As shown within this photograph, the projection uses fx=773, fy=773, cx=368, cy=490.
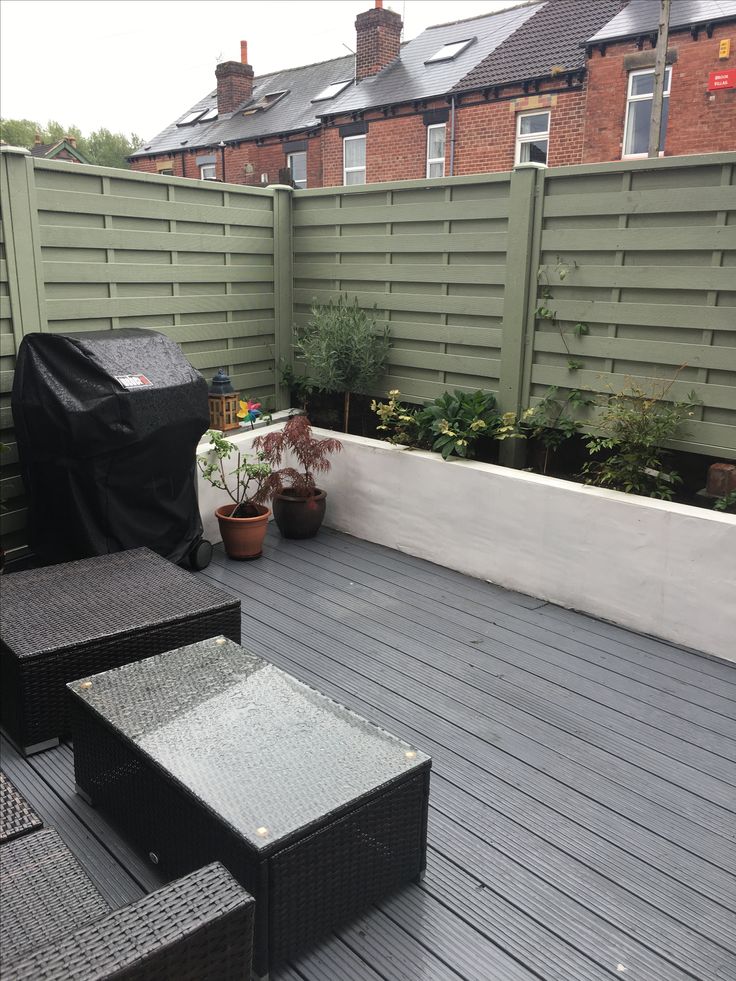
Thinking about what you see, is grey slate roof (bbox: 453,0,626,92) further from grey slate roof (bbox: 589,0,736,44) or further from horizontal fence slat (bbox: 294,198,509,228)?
horizontal fence slat (bbox: 294,198,509,228)

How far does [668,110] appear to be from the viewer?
42.0 ft

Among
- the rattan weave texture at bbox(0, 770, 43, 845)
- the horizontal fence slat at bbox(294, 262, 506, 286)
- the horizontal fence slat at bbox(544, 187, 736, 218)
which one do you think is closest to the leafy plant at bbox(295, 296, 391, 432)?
the horizontal fence slat at bbox(294, 262, 506, 286)

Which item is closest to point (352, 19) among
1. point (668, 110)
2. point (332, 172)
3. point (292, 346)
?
point (332, 172)

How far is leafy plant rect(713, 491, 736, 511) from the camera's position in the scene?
128 inches

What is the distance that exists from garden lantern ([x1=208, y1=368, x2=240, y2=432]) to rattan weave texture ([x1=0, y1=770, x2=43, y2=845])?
301cm

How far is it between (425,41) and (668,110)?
7.08 meters

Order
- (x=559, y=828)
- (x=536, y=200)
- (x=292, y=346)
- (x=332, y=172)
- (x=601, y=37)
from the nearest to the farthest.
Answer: (x=559, y=828)
(x=536, y=200)
(x=292, y=346)
(x=601, y=37)
(x=332, y=172)

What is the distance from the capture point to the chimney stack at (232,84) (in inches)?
837

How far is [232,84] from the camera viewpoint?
69.7ft

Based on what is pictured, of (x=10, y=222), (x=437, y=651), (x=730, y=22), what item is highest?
(x=730, y=22)

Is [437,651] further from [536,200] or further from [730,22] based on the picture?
[730,22]

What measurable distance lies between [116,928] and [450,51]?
1815cm

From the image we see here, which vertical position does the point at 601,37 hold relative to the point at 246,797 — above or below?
above

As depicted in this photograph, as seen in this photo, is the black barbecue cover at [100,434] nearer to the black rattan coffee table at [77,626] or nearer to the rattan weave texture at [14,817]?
the black rattan coffee table at [77,626]
